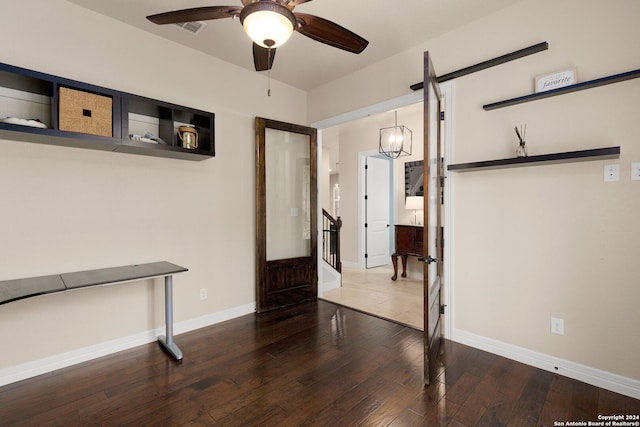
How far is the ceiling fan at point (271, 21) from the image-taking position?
5.22ft

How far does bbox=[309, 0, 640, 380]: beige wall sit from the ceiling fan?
1412 mm

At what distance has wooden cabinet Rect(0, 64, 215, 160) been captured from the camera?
2178mm

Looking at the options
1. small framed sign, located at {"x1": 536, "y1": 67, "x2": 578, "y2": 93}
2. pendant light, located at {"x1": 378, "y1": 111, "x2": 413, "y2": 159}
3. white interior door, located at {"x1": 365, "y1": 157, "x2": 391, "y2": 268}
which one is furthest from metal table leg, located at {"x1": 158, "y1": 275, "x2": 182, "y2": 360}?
white interior door, located at {"x1": 365, "y1": 157, "x2": 391, "y2": 268}

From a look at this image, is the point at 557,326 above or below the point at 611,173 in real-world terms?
below

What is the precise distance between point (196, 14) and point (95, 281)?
6.51 feet

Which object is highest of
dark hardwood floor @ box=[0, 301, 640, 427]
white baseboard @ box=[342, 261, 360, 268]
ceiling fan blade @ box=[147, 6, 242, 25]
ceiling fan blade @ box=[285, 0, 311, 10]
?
ceiling fan blade @ box=[147, 6, 242, 25]

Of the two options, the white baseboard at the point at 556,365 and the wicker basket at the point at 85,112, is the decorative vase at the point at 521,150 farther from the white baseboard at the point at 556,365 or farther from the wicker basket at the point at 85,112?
the wicker basket at the point at 85,112

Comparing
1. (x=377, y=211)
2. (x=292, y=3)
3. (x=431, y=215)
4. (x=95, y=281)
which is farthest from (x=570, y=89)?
(x=377, y=211)

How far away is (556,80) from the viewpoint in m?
2.29

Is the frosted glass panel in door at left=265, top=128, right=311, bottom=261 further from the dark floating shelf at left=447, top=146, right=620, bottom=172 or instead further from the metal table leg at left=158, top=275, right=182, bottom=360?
the dark floating shelf at left=447, top=146, right=620, bottom=172

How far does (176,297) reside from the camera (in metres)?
3.14

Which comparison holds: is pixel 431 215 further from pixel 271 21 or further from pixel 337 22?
pixel 337 22

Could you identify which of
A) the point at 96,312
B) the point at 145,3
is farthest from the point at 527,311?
the point at 145,3

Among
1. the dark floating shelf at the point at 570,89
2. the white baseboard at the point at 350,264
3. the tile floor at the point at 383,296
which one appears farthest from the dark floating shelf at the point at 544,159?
the white baseboard at the point at 350,264
